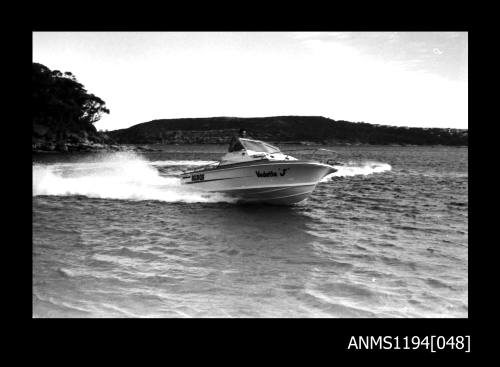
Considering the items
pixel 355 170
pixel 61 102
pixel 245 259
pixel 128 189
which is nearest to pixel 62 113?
pixel 61 102

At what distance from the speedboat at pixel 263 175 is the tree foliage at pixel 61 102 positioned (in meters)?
72.6

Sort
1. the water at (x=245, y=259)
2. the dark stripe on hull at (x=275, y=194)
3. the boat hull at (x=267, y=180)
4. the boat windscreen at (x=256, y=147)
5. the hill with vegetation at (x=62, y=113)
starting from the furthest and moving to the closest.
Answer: the hill with vegetation at (x=62, y=113), the boat windscreen at (x=256, y=147), the dark stripe on hull at (x=275, y=194), the boat hull at (x=267, y=180), the water at (x=245, y=259)

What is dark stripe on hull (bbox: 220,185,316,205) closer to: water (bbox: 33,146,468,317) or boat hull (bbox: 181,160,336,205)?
boat hull (bbox: 181,160,336,205)

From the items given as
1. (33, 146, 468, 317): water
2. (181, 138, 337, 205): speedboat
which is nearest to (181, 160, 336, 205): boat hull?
(181, 138, 337, 205): speedboat

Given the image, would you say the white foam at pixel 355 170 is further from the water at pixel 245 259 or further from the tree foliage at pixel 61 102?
the tree foliage at pixel 61 102

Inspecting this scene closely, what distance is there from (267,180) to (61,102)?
8201cm

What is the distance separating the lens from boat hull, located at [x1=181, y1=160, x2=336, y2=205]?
17891 mm

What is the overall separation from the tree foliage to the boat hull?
72.7 metres

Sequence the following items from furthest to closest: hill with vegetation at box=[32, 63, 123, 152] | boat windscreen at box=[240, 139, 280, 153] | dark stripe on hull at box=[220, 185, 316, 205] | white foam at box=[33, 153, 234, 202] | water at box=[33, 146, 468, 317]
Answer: hill with vegetation at box=[32, 63, 123, 152], white foam at box=[33, 153, 234, 202], boat windscreen at box=[240, 139, 280, 153], dark stripe on hull at box=[220, 185, 316, 205], water at box=[33, 146, 468, 317]

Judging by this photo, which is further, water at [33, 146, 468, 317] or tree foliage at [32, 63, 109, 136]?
tree foliage at [32, 63, 109, 136]

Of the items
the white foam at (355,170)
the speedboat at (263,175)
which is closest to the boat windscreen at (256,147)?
the speedboat at (263,175)

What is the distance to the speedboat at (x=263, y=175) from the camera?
1791 cm

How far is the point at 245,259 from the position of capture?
35.5ft
